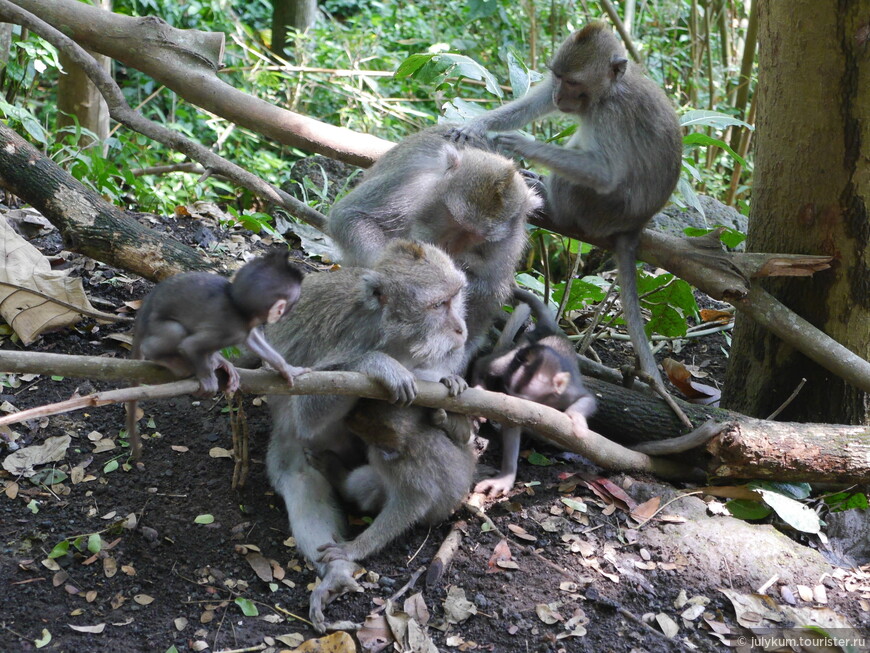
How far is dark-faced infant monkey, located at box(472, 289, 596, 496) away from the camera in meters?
4.56

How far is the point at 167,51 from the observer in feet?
17.3

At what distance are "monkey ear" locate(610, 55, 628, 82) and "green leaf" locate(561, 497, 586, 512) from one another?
104 inches

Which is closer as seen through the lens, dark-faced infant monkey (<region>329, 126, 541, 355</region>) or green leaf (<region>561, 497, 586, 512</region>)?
green leaf (<region>561, 497, 586, 512</region>)

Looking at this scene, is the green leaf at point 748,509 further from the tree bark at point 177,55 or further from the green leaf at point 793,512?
the tree bark at point 177,55

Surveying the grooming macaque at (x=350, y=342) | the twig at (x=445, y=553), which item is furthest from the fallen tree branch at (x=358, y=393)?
the twig at (x=445, y=553)

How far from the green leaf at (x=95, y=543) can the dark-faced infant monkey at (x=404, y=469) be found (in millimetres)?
1006

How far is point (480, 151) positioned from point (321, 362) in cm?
179

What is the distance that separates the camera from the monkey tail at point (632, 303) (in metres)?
4.81

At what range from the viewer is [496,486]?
4.48 metres

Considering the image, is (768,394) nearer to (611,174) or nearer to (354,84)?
(611,174)

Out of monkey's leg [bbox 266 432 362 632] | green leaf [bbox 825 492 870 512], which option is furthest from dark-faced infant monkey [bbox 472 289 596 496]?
green leaf [bbox 825 492 870 512]

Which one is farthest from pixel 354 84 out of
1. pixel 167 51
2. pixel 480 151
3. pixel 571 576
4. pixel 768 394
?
pixel 571 576

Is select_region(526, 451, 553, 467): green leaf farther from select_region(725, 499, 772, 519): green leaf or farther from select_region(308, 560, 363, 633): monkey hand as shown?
select_region(308, 560, 363, 633): monkey hand

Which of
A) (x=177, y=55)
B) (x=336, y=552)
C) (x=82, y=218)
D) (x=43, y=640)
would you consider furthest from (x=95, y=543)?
(x=177, y=55)
